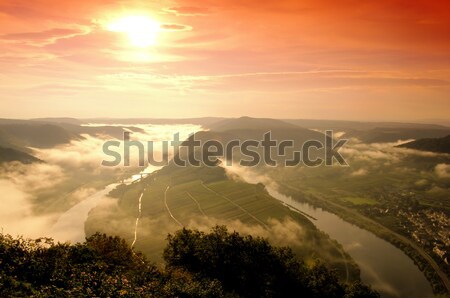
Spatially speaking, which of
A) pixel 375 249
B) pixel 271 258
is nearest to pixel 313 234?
pixel 375 249

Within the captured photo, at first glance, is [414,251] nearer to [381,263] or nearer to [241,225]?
[381,263]

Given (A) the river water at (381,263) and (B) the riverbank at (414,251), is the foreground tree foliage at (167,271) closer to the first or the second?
(A) the river water at (381,263)

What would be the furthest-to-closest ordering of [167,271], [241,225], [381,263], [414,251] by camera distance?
1. [241,225]
2. [414,251]
3. [381,263]
4. [167,271]

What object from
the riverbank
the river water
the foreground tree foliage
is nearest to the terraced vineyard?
the river water

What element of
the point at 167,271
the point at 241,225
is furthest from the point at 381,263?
the point at 167,271

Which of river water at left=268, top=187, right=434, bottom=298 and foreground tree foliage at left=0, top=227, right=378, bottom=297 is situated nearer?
foreground tree foliage at left=0, top=227, right=378, bottom=297

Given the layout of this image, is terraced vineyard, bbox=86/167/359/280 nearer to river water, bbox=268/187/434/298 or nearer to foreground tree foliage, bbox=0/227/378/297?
river water, bbox=268/187/434/298
